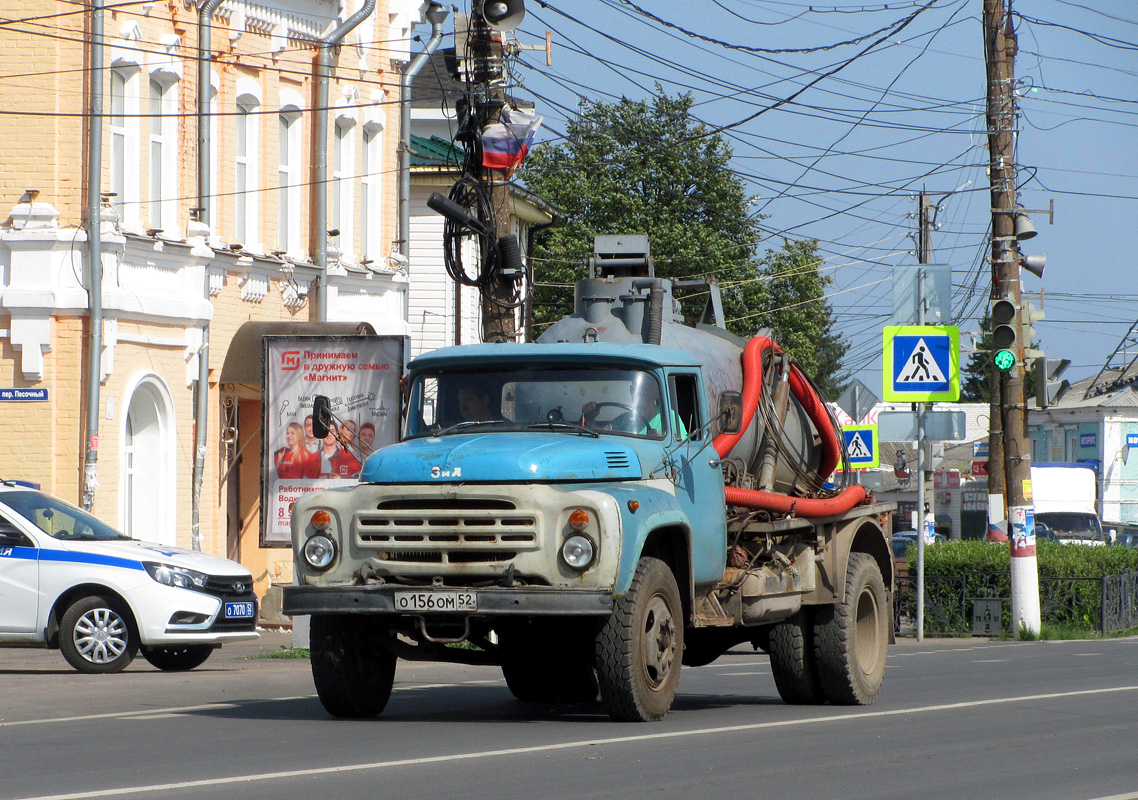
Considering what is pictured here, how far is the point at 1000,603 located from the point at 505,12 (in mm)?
10830

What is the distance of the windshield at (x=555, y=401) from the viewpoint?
1109 cm

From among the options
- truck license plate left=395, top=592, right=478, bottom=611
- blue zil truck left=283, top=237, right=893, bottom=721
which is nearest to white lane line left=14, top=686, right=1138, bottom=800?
blue zil truck left=283, top=237, right=893, bottom=721

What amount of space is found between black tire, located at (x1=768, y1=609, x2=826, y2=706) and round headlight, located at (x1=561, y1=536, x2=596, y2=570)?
298cm

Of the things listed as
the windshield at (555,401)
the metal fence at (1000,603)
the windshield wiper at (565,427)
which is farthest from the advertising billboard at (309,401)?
the metal fence at (1000,603)

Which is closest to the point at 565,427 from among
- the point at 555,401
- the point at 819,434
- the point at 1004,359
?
the point at 555,401

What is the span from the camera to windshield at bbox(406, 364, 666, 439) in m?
11.1

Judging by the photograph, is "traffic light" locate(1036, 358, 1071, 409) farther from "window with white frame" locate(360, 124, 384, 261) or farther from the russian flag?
"window with white frame" locate(360, 124, 384, 261)

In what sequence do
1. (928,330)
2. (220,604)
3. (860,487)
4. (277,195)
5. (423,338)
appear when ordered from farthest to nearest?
(423,338) < (277,195) < (928,330) < (220,604) < (860,487)

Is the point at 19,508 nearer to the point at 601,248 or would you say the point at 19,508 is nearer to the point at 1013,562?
the point at 601,248

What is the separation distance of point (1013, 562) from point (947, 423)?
2.02m

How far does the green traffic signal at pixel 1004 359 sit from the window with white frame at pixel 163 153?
38.4 feet

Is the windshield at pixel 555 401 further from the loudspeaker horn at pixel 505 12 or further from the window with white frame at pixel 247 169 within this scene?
the window with white frame at pixel 247 169

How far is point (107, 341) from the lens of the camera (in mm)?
23359

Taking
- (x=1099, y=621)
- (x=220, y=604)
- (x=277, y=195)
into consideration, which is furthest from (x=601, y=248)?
(x=277, y=195)
